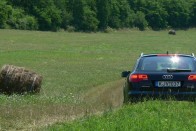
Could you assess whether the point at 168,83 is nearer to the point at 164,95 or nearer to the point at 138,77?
the point at 164,95

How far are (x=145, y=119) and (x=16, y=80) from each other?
7.76m

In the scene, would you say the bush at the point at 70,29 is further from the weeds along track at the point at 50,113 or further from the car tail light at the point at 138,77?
the car tail light at the point at 138,77

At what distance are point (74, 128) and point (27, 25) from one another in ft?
275

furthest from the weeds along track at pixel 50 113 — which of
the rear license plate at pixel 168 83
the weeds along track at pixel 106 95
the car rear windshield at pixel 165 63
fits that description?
the car rear windshield at pixel 165 63

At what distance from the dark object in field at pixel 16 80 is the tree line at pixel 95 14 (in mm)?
69514

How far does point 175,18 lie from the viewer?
140875 millimetres

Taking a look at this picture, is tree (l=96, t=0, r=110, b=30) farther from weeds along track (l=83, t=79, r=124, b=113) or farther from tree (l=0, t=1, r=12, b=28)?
weeds along track (l=83, t=79, r=124, b=113)

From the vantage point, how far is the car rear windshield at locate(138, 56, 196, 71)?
42.9 feet

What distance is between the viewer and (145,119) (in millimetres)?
9961

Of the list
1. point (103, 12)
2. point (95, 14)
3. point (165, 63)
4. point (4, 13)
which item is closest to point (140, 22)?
point (103, 12)

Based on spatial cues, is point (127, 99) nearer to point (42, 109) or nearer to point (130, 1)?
point (42, 109)

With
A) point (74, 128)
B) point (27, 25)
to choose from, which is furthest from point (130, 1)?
point (74, 128)

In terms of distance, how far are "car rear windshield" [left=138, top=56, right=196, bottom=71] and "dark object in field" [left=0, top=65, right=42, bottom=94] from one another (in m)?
4.86

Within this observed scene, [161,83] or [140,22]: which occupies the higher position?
[161,83]
